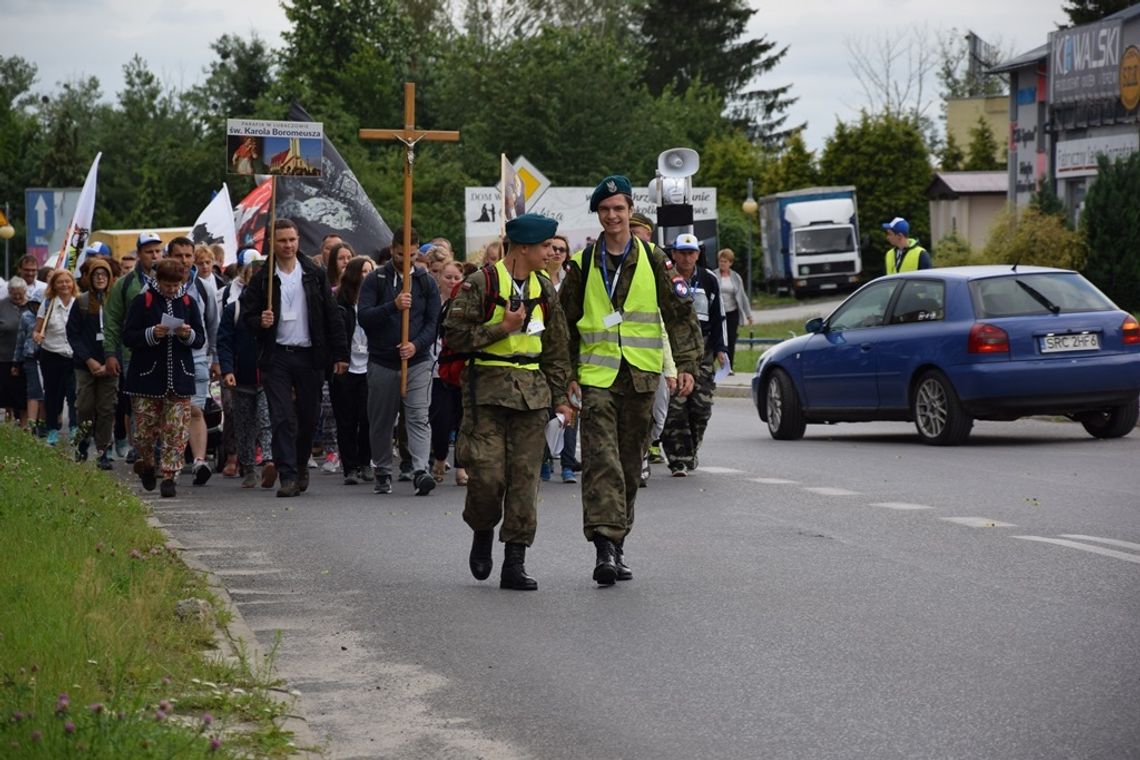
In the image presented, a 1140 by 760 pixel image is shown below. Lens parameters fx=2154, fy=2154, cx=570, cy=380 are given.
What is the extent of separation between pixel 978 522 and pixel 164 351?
225 inches

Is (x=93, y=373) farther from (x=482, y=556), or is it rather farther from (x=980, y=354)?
(x=482, y=556)

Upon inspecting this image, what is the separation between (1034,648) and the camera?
805cm

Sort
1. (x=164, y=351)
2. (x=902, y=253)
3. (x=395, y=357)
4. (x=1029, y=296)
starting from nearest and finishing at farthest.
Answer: (x=164, y=351), (x=395, y=357), (x=1029, y=296), (x=902, y=253)

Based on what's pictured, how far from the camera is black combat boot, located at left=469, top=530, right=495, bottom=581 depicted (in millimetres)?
10297

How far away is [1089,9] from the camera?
85.6 m

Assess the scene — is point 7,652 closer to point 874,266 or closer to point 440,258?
point 440,258

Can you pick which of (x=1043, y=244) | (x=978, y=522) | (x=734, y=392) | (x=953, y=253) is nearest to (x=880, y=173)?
(x=953, y=253)

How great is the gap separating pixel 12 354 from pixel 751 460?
8.31 metres

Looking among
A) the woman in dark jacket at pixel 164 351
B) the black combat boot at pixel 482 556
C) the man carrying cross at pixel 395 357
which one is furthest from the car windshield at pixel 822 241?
the black combat boot at pixel 482 556

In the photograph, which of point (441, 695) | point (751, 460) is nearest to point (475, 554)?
point (441, 695)

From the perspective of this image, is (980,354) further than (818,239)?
No

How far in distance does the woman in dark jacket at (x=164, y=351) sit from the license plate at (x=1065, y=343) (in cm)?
737

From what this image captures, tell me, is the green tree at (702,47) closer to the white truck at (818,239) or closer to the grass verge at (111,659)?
the white truck at (818,239)

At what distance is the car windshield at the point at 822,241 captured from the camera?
67.2 meters
